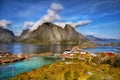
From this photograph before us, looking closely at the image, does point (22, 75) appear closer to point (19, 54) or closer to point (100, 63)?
point (19, 54)

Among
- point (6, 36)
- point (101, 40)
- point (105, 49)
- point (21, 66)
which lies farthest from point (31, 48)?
point (105, 49)

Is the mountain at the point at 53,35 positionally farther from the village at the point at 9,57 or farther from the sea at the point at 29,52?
the village at the point at 9,57

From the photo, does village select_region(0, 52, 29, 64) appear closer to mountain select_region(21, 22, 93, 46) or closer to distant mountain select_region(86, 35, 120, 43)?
mountain select_region(21, 22, 93, 46)

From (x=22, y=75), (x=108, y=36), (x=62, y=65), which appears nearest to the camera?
(x=22, y=75)

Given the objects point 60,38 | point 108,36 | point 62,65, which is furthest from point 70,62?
point 108,36

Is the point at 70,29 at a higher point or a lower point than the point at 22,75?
higher

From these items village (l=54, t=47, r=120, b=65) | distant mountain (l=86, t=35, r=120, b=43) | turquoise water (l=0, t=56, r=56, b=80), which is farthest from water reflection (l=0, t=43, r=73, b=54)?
distant mountain (l=86, t=35, r=120, b=43)
